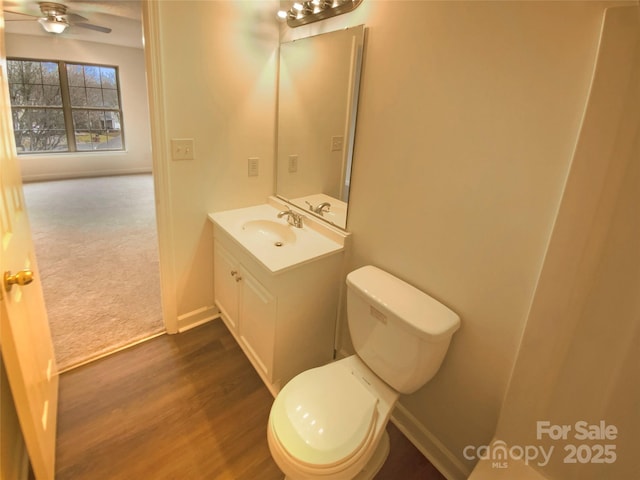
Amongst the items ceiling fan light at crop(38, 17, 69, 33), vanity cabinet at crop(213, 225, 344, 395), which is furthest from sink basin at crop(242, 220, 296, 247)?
ceiling fan light at crop(38, 17, 69, 33)

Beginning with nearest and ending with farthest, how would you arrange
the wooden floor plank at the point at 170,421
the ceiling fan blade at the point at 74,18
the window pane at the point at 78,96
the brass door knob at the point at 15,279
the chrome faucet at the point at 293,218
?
the brass door knob at the point at 15,279 < the wooden floor plank at the point at 170,421 < the chrome faucet at the point at 293,218 < the ceiling fan blade at the point at 74,18 < the window pane at the point at 78,96

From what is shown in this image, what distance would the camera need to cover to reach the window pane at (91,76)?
5.66 m

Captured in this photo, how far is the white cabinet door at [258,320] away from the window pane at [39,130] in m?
5.99

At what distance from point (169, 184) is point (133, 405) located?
3.76 ft

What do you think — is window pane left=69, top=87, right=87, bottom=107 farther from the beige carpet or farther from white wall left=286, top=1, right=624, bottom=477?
white wall left=286, top=1, right=624, bottom=477

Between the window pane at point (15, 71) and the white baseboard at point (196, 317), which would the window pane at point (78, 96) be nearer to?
the window pane at point (15, 71)

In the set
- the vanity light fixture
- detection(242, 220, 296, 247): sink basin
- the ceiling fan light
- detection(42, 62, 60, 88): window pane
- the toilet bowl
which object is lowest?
the toilet bowl

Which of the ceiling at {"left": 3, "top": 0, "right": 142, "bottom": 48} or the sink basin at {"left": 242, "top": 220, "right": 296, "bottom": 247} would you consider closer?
the sink basin at {"left": 242, "top": 220, "right": 296, "bottom": 247}

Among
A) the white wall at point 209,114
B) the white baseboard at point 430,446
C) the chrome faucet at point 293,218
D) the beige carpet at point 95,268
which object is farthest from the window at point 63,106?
the white baseboard at point 430,446

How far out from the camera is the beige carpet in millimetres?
2096

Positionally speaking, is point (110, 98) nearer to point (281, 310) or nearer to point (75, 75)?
point (75, 75)

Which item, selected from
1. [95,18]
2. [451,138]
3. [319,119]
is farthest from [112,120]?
[451,138]

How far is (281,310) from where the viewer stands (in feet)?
5.06

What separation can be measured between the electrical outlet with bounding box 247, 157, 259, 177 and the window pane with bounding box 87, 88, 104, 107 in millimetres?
5498
